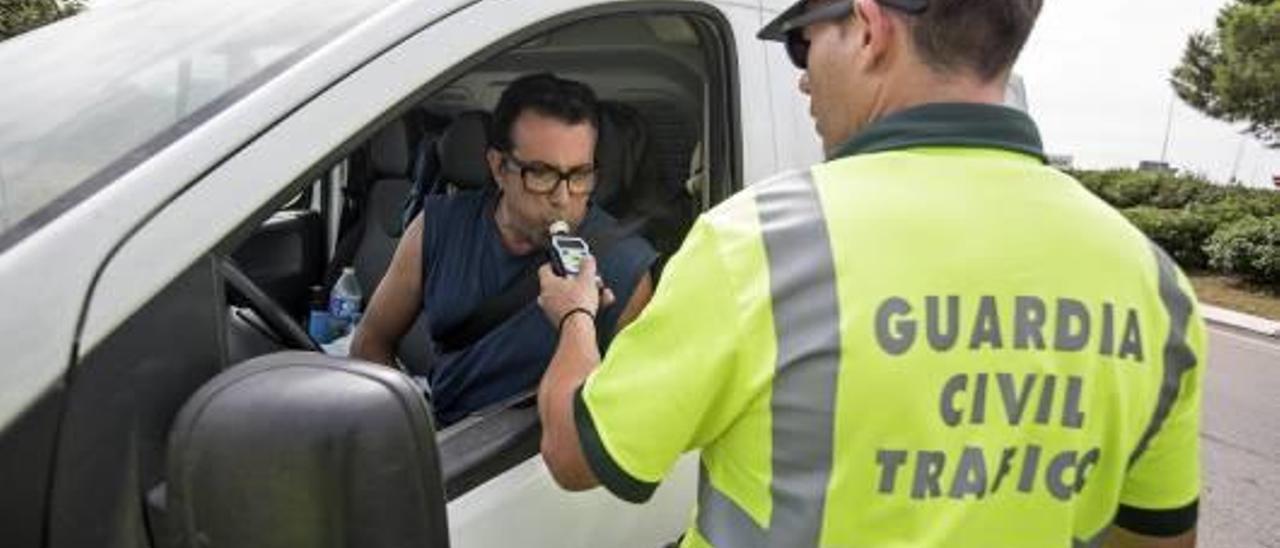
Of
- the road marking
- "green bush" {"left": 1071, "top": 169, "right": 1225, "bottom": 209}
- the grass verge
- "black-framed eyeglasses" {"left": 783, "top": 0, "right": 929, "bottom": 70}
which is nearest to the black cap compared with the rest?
"black-framed eyeglasses" {"left": 783, "top": 0, "right": 929, "bottom": 70}

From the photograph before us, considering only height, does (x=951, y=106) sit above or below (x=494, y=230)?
above

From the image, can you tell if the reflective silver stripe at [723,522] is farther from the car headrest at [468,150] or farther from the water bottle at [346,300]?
the water bottle at [346,300]

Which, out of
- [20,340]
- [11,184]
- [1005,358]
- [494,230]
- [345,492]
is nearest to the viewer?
[345,492]

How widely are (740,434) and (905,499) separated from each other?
0.19m

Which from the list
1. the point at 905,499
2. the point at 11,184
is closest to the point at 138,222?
the point at 11,184

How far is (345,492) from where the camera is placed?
35.2 inches

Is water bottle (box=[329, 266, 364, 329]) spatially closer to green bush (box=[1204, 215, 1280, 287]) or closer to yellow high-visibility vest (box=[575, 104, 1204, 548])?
yellow high-visibility vest (box=[575, 104, 1204, 548])

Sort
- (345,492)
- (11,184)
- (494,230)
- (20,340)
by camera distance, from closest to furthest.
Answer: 1. (345,492)
2. (20,340)
3. (11,184)
4. (494,230)

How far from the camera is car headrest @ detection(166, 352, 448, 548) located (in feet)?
2.89

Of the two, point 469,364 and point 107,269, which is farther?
point 469,364

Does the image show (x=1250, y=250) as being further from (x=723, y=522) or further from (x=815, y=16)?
(x=723, y=522)

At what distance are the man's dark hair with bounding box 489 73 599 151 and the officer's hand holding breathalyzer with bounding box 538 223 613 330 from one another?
A: 452 millimetres

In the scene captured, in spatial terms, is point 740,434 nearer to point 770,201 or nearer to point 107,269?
point 770,201

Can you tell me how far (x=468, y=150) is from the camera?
8.98 ft
